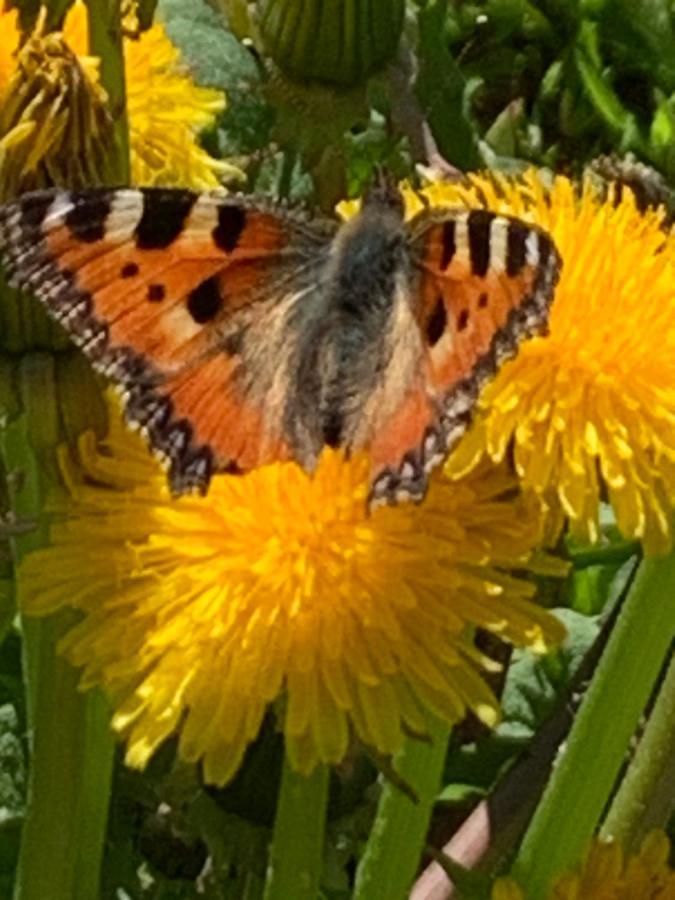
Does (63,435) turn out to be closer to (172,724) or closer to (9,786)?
(172,724)

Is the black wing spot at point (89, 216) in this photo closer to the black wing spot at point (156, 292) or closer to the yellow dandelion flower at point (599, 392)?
the black wing spot at point (156, 292)

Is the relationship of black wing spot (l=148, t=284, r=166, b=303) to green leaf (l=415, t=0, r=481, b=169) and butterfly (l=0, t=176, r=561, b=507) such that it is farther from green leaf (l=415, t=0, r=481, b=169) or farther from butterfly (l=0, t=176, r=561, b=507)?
green leaf (l=415, t=0, r=481, b=169)

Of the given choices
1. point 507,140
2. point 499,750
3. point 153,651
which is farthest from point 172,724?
point 507,140

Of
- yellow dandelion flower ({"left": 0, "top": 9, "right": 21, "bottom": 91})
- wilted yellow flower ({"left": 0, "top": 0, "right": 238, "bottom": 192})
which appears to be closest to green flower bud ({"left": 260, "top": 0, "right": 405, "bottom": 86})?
wilted yellow flower ({"left": 0, "top": 0, "right": 238, "bottom": 192})

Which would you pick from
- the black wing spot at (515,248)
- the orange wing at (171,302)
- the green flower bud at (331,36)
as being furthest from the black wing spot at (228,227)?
the green flower bud at (331,36)

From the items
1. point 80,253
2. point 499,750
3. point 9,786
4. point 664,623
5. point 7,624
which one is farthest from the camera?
point 499,750
